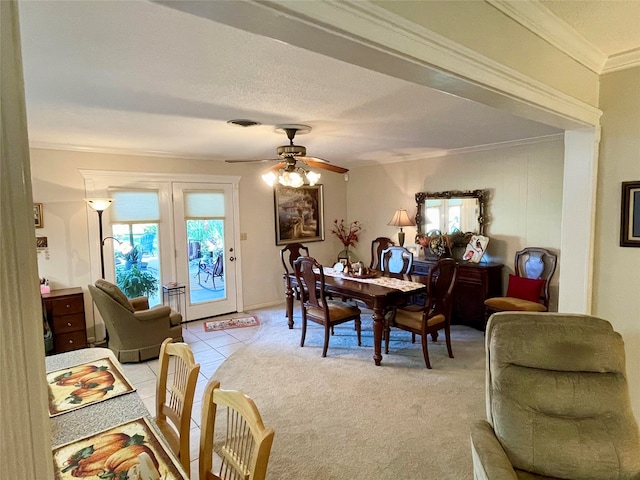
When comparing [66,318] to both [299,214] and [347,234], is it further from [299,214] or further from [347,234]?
[347,234]

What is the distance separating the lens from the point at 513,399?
186 cm

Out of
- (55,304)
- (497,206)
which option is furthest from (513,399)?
→ (55,304)

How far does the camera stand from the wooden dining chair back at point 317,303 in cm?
407

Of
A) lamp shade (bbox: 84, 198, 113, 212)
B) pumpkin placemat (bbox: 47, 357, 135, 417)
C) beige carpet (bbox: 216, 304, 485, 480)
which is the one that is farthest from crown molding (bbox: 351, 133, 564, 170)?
pumpkin placemat (bbox: 47, 357, 135, 417)

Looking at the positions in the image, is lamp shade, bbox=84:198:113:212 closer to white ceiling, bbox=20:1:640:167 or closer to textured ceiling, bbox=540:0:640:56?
white ceiling, bbox=20:1:640:167

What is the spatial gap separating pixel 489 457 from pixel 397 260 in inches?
141

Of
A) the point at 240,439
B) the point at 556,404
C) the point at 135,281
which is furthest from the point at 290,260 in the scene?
the point at 240,439

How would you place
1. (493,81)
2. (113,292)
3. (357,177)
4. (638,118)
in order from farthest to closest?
(357,177)
(113,292)
(638,118)
(493,81)

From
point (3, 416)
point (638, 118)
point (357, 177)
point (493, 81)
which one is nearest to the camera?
point (3, 416)

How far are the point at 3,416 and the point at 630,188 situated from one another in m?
2.95

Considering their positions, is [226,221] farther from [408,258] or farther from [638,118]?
[638,118]

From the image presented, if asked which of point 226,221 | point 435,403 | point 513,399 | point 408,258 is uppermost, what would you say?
point 226,221

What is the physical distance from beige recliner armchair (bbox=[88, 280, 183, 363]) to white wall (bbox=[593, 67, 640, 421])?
395 cm

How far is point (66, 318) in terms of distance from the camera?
13.7 ft
